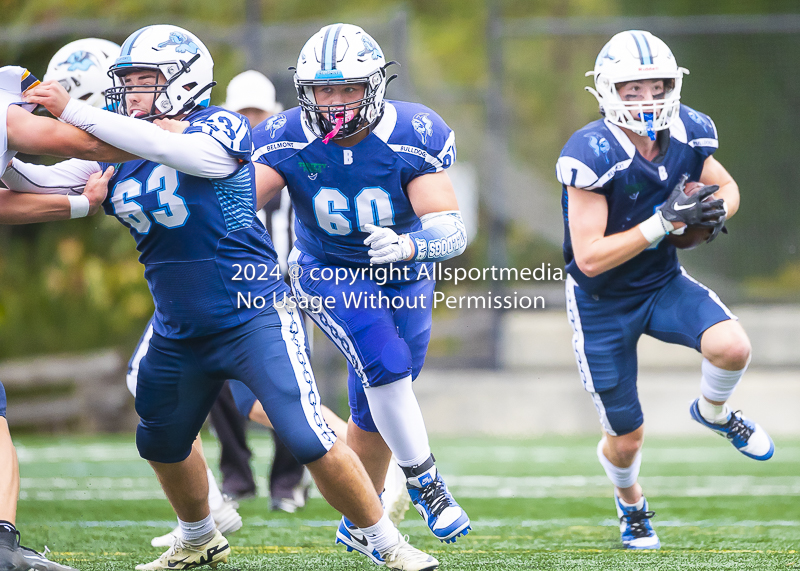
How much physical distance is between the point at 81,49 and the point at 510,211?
5.35 metres

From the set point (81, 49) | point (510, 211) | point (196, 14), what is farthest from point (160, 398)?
point (196, 14)

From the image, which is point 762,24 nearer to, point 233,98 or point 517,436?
point 517,436

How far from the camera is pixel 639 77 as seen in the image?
3.79 meters

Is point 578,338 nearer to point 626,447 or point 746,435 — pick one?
point 626,447

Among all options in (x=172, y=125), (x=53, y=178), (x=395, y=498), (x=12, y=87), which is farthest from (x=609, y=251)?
(x=12, y=87)

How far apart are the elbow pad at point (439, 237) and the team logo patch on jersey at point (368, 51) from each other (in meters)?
0.60

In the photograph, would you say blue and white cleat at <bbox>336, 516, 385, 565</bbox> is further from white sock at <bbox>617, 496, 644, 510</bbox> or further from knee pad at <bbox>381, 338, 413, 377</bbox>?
white sock at <bbox>617, 496, 644, 510</bbox>

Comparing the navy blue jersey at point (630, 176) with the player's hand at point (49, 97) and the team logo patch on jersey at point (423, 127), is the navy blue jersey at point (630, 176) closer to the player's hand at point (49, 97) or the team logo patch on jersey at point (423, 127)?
the team logo patch on jersey at point (423, 127)

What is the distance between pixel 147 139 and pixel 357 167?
34.5 inches

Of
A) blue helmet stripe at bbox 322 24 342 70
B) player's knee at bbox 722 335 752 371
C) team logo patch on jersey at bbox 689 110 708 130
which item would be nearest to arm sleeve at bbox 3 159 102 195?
blue helmet stripe at bbox 322 24 342 70

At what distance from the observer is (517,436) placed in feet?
26.4

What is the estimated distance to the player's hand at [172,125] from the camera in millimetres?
3090

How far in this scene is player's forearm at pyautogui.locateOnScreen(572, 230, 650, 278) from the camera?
12.1 feet

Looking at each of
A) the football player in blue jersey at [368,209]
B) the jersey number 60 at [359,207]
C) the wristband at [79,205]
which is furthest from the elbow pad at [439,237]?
the wristband at [79,205]
